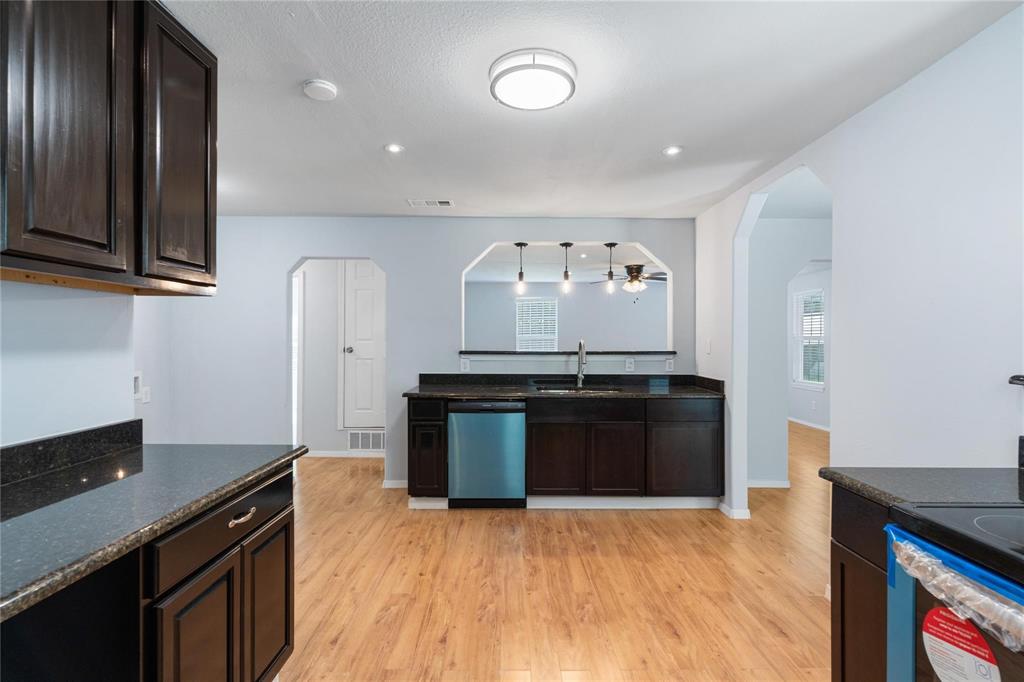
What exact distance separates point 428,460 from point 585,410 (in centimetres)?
130

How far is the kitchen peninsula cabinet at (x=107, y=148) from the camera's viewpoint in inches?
45.1

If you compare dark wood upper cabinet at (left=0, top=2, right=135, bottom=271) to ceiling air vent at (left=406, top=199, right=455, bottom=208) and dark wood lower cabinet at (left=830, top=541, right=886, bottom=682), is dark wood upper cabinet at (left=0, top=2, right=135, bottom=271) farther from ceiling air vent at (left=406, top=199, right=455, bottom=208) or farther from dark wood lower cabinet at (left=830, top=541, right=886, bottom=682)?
ceiling air vent at (left=406, top=199, right=455, bottom=208)

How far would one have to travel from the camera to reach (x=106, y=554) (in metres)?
1.00

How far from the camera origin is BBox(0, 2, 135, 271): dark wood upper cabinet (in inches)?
44.5

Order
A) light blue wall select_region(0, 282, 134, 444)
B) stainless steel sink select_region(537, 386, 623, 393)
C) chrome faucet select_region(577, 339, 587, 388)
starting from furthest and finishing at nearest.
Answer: chrome faucet select_region(577, 339, 587, 388), stainless steel sink select_region(537, 386, 623, 393), light blue wall select_region(0, 282, 134, 444)

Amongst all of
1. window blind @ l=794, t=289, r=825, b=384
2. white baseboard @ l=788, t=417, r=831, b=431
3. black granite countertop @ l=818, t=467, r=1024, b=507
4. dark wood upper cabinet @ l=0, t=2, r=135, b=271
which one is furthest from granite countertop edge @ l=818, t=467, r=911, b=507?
window blind @ l=794, t=289, r=825, b=384

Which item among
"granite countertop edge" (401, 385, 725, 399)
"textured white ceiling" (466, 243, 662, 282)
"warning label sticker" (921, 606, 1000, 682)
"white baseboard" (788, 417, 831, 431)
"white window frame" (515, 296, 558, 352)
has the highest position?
"textured white ceiling" (466, 243, 662, 282)

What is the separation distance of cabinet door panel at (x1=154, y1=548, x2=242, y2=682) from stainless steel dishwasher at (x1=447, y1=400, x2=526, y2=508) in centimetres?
239

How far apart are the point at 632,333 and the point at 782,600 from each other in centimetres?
780

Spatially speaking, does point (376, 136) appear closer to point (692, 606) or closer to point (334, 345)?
point (692, 606)

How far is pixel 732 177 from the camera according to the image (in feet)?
11.0

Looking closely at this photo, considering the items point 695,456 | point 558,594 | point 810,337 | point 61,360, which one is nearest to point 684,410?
point 695,456

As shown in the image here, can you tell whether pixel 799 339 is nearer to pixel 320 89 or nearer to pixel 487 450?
pixel 487 450

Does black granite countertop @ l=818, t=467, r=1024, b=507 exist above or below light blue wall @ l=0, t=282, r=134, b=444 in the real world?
below
